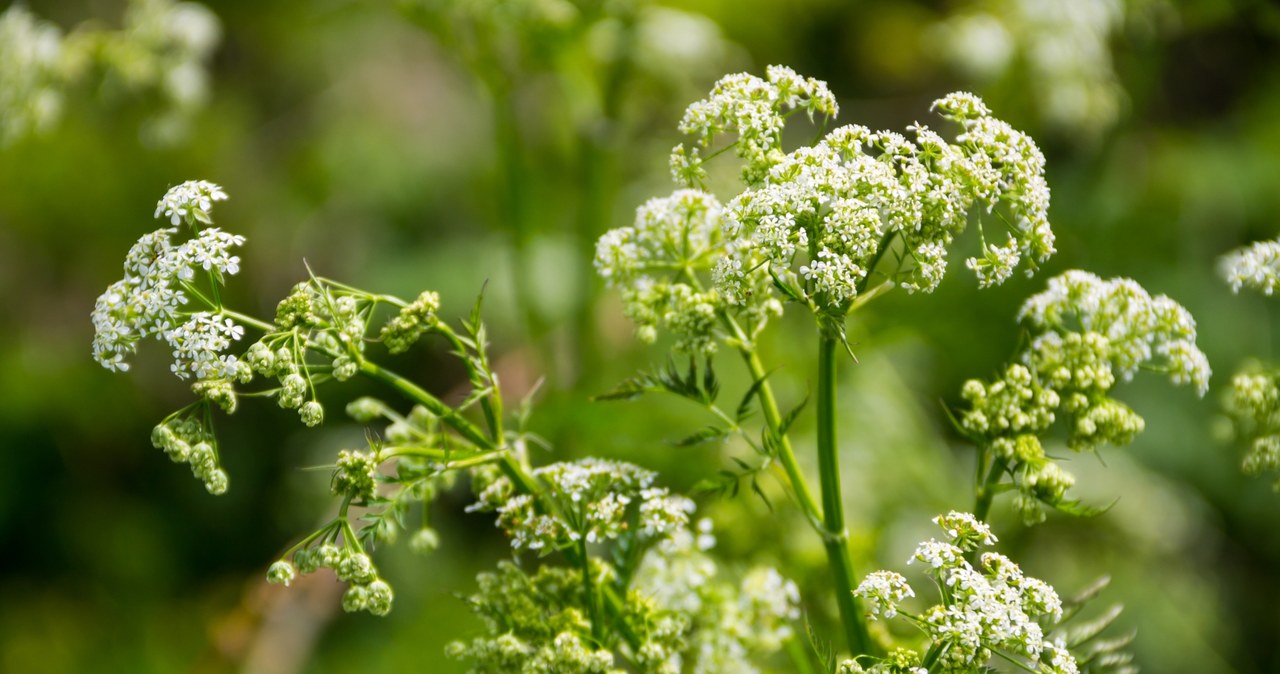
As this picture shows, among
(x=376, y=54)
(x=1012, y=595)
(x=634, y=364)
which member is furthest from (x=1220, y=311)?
(x=376, y=54)

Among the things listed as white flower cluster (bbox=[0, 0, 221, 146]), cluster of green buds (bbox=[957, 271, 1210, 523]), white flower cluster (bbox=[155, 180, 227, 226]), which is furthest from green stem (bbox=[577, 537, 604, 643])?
white flower cluster (bbox=[0, 0, 221, 146])

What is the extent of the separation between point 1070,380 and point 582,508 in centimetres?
85

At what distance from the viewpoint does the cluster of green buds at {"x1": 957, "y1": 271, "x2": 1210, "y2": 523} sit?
1.72 m

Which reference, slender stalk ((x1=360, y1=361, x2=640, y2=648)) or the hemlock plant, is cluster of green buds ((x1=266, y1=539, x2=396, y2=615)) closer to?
the hemlock plant

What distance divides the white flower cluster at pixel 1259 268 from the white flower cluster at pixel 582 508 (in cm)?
109

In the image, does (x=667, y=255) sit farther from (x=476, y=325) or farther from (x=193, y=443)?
(x=193, y=443)

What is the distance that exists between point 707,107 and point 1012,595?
2.78 feet

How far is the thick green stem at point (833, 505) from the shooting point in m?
1.72

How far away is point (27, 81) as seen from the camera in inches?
155

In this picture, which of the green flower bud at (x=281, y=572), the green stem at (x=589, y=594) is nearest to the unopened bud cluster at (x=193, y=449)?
the green flower bud at (x=281, y=572)

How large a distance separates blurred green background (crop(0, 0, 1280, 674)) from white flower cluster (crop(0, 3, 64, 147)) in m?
0.03

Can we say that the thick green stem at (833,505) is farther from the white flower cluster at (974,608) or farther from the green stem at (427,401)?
the green stem at (427,401)

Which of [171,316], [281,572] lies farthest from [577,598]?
[171,316]

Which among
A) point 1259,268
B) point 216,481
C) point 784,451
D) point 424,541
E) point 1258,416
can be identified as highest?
point 1259,268
